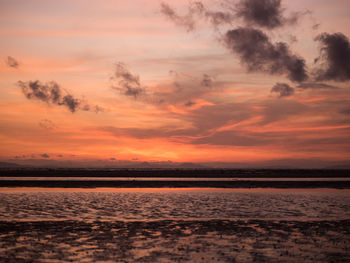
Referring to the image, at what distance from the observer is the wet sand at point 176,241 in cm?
1753

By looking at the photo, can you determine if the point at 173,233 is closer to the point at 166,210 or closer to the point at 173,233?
the point at 173,233

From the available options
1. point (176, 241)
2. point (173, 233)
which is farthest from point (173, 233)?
point (176, 241)

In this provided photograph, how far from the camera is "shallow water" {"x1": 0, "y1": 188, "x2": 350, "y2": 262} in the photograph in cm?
1784

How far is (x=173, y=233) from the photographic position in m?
23.4

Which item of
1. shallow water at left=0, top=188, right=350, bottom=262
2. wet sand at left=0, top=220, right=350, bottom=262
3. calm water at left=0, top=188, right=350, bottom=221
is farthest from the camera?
calm water at left=0, top=188, right=350, bottom=221

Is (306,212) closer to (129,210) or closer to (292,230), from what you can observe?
(292,230)

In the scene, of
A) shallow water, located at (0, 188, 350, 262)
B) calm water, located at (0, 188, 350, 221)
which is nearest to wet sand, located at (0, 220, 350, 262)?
shallow water, located at (0, 188, 350, 262)

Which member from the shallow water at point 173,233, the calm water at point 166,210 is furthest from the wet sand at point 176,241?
the calm water at point 166,210

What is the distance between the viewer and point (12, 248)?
1908 cm

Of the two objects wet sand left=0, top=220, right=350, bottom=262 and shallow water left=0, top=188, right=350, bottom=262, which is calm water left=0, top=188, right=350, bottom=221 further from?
wet sand left=0, top=220, right=350, bottom=262

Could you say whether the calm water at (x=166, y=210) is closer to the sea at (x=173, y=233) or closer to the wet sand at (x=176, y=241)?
the sea at (x=173, y=233)

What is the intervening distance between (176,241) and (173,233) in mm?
2439

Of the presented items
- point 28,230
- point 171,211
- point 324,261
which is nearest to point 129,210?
point 171,211

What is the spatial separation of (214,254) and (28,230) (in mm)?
13344
